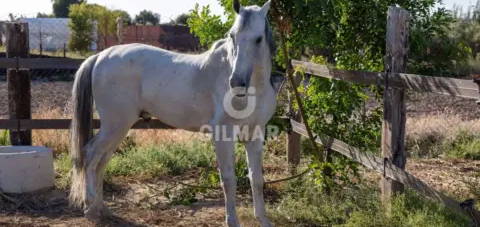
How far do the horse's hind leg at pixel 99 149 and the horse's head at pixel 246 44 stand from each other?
148cm

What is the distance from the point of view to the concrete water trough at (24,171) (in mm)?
5555

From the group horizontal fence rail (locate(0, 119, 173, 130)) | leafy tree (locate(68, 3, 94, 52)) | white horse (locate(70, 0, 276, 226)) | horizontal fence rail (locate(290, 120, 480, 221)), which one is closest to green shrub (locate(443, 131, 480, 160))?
horizontal fence rail (locate(290, 120, 480, 221))

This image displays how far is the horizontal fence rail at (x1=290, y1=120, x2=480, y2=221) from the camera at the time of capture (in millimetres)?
3921

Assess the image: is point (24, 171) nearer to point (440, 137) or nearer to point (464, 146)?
point (464, 146)

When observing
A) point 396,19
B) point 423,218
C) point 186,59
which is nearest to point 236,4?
point 186,59

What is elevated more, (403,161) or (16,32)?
(16,32)

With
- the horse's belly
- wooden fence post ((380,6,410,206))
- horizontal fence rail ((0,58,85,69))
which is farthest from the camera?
horizontal fence rail ((0,58,85,69))

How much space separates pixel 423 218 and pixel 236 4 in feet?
6.91

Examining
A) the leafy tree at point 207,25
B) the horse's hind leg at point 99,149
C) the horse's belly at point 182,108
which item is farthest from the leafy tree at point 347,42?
the horse's hind leg at point 99,149

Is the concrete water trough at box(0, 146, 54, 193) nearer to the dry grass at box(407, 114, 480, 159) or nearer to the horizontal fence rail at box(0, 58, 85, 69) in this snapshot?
the horizontal fence rail at box(0, 58, 85, 69)

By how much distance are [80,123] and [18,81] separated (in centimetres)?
197

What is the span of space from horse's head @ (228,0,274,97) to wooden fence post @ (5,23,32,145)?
143 inches

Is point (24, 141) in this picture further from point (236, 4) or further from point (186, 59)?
point (236, 4)

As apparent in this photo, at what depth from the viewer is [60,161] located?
6777 mm
